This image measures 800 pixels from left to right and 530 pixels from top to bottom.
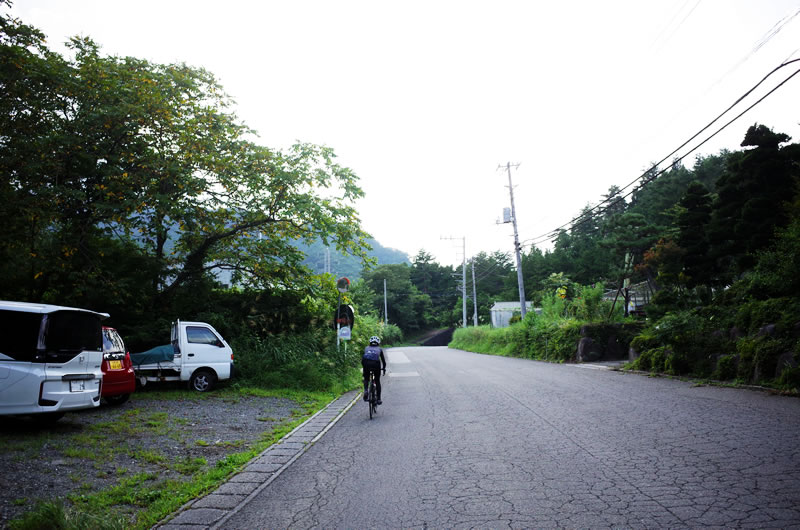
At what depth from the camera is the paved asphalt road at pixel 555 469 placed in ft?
13.2

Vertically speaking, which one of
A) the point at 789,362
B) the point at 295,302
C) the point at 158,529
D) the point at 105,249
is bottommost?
the point at 158,529

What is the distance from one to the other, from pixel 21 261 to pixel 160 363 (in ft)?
13.3

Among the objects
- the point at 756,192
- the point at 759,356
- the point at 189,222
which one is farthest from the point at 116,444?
the point at 756,192

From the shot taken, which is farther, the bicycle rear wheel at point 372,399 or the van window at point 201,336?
the van window at point 201,336

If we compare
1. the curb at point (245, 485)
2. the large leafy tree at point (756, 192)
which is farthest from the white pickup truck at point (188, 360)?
the large leafy tree at point (756, 192)

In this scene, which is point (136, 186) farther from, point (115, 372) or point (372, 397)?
point (372, 397)

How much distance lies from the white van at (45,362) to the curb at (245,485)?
10.2 feet

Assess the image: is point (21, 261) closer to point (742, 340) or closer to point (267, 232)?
point (267, 232)

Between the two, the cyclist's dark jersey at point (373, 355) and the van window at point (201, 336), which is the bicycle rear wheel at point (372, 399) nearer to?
the cyclist's dark jersey at point (373, 355)

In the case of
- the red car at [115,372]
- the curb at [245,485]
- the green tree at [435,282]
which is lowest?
the curb at [245,485]

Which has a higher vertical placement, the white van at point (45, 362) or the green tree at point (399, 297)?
the green tree at point (399, 297)

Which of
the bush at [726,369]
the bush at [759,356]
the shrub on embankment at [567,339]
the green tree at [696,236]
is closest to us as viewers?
the bush at [759,356]

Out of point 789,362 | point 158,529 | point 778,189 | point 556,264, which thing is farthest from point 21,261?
point 556,264

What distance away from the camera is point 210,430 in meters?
8.21
